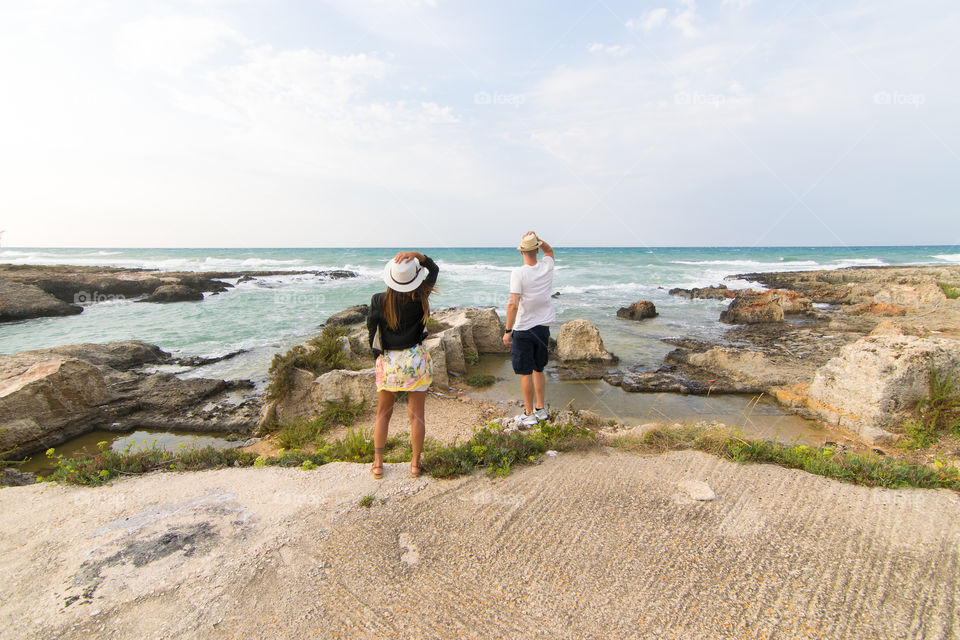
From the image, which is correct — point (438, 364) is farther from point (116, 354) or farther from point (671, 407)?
point (116, 354)

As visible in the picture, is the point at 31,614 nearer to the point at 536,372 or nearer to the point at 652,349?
the point at 536,372

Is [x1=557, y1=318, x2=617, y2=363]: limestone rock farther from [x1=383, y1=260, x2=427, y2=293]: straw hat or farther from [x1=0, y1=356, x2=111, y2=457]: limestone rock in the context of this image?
[x1=0, y1=356, x2=111, y2=457]: limestone rock

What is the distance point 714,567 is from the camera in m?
2.80

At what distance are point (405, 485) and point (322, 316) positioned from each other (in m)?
15.7

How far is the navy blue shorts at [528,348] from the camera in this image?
511 cm

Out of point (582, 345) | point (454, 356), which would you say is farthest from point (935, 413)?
point (454, 356)

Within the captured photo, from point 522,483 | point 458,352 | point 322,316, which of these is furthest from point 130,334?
point 522,483

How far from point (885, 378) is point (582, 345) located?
5715mm

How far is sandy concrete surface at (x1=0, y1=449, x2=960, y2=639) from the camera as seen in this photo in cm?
244

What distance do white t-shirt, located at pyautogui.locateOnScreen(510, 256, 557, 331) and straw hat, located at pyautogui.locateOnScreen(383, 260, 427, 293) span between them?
60.3 inches

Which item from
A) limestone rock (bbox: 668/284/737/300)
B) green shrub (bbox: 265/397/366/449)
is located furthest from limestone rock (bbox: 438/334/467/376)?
limestone rock (bbox: 668/284/737/300)

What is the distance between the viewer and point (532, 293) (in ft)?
16.6

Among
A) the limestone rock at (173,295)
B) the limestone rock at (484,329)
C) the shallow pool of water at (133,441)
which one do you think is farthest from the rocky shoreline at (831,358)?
the limestone rock at (173,295)

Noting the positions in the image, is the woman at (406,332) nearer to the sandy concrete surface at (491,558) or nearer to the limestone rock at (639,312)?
the sandy concrete surface at (491,558)
